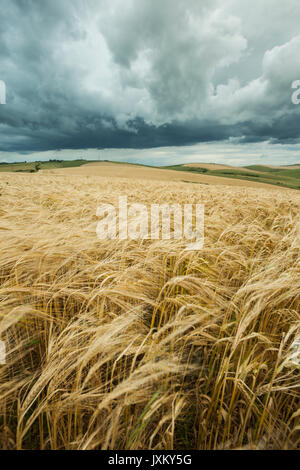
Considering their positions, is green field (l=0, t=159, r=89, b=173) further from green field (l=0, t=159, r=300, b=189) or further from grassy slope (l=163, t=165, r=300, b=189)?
grassy slope (l=163, t=165, r=300, b=189)

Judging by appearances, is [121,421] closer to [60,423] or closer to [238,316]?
[60,423]

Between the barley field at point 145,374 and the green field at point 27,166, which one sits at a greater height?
the green field at point 27,166

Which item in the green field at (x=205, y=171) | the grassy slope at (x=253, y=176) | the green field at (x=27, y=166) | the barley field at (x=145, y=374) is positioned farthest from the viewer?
the grassy slope at (x=253, y=176)

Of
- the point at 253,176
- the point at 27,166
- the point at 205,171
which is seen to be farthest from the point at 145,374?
the point at 253,176

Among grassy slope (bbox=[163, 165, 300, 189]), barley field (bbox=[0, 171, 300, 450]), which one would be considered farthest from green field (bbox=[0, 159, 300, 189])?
barley field (bbox=[0, 171, 300, 450])

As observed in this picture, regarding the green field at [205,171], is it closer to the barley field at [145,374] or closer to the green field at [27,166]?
the green field at [27,166]

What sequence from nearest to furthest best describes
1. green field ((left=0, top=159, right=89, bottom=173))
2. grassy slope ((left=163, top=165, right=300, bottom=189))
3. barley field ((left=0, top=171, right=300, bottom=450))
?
barley field ((left=0, top=171, right=300, bottom=450))
green field ((left=0, top=159, right=89, bottom=173))
grassy slope ((left=163, top=165, right=300, bottom=189))

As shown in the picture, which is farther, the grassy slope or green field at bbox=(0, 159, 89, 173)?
the grassy slope

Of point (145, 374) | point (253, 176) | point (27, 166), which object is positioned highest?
point (27, 166)

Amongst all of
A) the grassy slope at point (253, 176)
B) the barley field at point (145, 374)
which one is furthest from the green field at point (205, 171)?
the barley field at point (145, 374)

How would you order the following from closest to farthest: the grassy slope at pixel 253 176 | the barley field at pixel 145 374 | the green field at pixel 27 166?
1. the barley field at pixel 145 374
2. the green field at pixel 27 166
3. the grassy slope at pixel 253 176

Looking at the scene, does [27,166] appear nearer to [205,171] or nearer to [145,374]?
[205,171]
